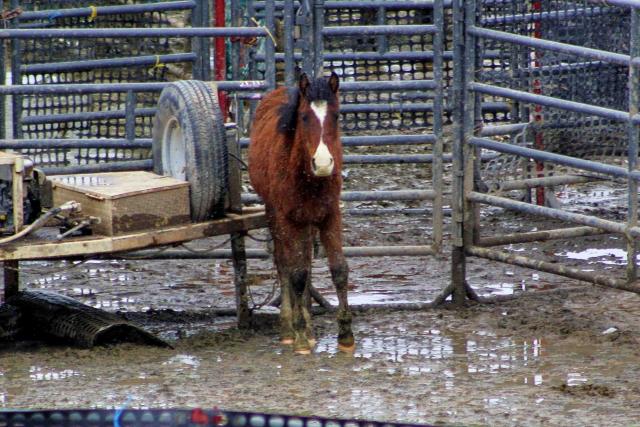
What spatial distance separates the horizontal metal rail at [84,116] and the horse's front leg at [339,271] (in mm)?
1835

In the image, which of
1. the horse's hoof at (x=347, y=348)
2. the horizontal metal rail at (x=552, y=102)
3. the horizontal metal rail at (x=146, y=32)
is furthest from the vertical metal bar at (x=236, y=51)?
the horse's hoof at (x=347, y=348)

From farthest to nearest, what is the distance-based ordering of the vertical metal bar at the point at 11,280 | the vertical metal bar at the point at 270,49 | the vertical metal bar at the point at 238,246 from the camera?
the vertical metal bar at the point at 270,49
the vertical metal bar at the point at 11,280
the vertical metal bar at the point at 238,246

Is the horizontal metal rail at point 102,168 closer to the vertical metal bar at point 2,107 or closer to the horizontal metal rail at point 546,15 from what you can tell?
the vertical metal bar at point 2,107

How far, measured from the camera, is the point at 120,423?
2.98 meters

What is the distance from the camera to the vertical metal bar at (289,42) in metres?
8.16

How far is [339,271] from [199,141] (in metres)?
1.12

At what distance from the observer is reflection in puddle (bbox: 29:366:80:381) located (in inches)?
273

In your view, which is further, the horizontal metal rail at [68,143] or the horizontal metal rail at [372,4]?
the horizontal metal rail at [372,4]

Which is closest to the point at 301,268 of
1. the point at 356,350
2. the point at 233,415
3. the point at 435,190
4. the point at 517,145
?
the point at 356,350

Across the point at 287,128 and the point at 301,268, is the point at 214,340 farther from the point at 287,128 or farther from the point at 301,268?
the point at 287,128

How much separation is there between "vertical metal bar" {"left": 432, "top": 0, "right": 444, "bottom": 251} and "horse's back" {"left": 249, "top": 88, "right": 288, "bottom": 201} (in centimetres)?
111

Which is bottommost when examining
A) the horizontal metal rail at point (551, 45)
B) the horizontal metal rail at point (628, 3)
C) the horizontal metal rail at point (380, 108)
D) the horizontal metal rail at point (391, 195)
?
the horizontal metal rail at point (391, 195)

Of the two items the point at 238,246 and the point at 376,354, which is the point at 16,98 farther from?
the point at 376,354

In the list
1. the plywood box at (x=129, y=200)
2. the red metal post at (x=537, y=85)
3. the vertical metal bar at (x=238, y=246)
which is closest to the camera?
the plywood box at (x=129, y=200)
